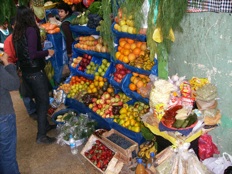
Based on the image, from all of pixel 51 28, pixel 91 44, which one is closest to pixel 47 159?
pixel 91 44

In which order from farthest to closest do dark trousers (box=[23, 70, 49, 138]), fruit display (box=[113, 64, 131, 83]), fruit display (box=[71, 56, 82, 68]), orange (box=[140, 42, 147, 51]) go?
fruit display (box=[71, 56, 82, 68])
fruit display (box=[113, 64, 131, 83])
dark trousers (box=[23, 70, 49, 138])
orange (box=[140, 42, 147, 51])

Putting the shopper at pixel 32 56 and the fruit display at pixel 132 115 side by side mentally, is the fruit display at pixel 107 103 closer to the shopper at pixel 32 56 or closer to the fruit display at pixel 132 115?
the fruit display at pixel 132 115

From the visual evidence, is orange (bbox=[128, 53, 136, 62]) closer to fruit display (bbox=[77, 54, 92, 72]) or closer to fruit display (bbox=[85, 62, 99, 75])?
fruit display (bbox=[85, 62, 99, 75])

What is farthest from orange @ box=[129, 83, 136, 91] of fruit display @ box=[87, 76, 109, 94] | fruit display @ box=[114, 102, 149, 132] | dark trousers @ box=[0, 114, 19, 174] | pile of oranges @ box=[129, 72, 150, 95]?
dark trousers @ box=[0, 114, 19, 174]

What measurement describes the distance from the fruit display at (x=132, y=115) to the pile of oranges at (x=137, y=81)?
27cm

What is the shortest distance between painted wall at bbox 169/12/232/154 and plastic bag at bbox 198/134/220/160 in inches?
3.5

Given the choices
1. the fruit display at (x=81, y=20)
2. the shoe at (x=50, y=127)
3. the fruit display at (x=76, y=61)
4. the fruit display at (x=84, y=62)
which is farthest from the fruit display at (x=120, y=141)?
the fruit display at (x=81, y=20)

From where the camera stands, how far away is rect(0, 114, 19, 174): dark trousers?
2924mm

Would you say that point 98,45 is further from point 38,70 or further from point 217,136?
point 217,136

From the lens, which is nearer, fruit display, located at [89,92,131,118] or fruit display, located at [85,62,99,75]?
fruit display, located at [89,92,131,118]

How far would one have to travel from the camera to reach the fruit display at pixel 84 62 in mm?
5359

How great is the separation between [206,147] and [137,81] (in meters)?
1.32

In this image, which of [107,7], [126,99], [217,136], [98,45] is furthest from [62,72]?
[217,136]

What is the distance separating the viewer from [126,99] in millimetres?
4406
